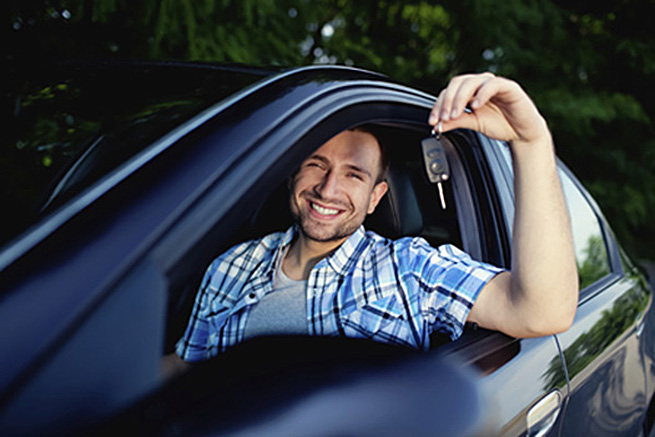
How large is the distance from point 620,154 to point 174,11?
5909 millimetres

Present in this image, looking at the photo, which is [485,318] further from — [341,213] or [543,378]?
[341,213]

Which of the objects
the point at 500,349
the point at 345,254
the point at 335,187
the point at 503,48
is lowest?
the point at 500,349

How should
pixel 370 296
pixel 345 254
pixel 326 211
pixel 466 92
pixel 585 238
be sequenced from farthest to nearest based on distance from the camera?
1. pixel 585 238
2. pixel 326 211
3. pixel 345 254
4. pixel 370 296
5. pixel 466 92

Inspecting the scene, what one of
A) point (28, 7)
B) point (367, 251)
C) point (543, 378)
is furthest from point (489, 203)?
point (28, 7)

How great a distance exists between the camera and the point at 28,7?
109 inches

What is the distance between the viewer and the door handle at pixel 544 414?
141 centimetres

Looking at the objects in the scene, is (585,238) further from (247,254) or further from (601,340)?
(247,254)

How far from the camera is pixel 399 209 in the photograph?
2154mm

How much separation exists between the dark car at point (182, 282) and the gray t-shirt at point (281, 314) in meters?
0.20

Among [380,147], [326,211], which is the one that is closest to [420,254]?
[326,211]

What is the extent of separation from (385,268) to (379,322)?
0.21 meters

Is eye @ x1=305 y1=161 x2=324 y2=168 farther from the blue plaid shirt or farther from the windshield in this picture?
the windshield

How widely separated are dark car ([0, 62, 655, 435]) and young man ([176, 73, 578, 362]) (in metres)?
0.11

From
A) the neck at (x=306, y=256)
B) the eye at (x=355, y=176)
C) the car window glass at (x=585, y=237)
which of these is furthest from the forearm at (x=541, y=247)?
the car window glass at (x=585, y=237)
